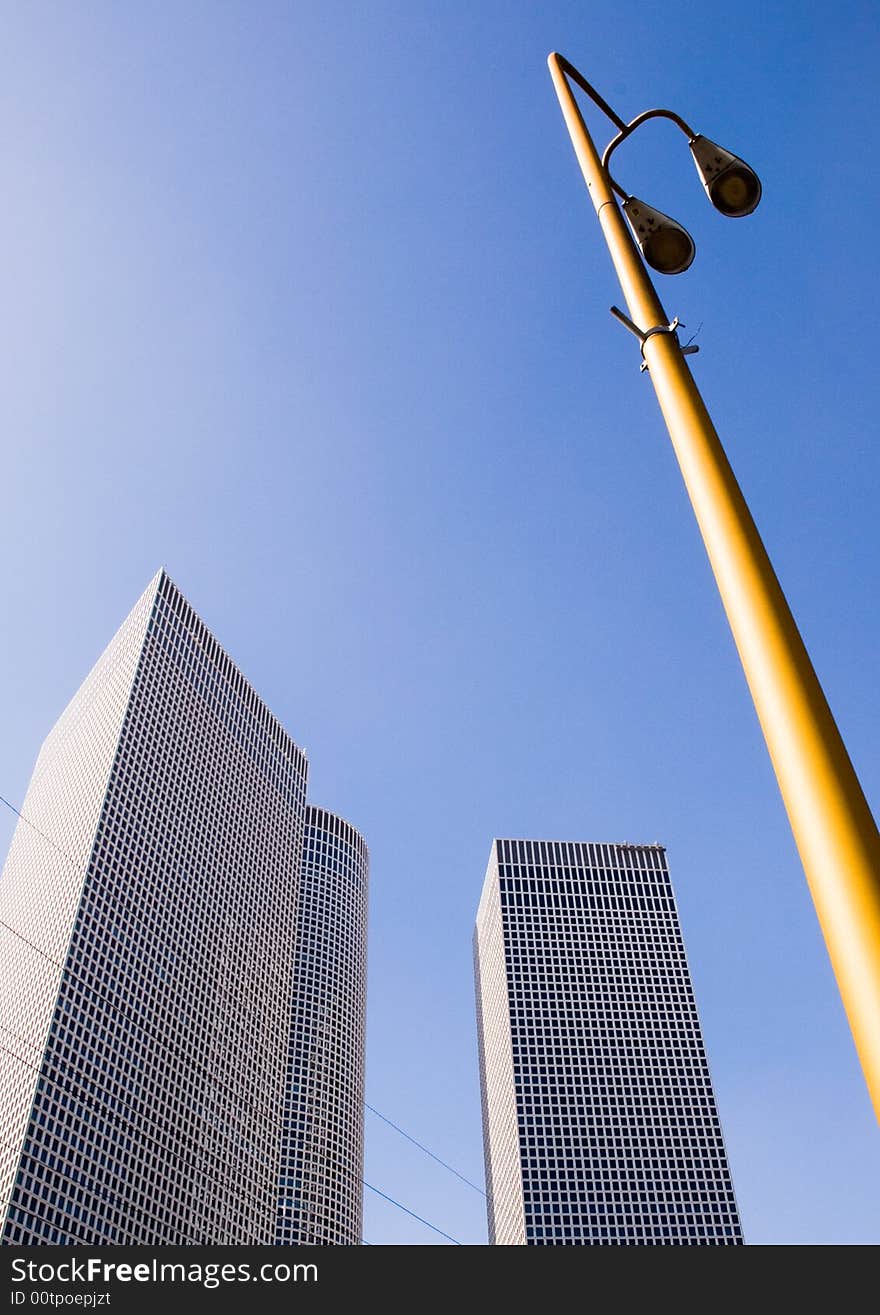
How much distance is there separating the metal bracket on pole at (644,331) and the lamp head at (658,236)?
76 cm

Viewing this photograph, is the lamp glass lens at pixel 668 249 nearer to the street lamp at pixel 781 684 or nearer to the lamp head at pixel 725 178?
the street lamp at pixel 781 684

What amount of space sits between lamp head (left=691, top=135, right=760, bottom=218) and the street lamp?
41.7 inches

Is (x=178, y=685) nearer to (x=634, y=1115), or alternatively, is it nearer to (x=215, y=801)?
(x=215, y=801)

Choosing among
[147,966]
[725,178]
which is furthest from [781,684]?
[147,966]

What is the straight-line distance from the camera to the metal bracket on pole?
237 inches

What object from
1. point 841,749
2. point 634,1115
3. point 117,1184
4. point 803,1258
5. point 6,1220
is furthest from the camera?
point 634,1115

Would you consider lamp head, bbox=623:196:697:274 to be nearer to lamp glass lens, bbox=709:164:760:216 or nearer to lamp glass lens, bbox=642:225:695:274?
lamp glass lens, bbox=642:225:695:274

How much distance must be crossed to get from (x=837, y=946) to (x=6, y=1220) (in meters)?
134

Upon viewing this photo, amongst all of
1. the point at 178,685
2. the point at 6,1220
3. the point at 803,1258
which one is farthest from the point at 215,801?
the point at 803,1258

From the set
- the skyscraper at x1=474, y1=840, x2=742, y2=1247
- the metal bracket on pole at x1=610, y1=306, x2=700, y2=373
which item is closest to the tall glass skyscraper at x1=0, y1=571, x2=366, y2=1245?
the skyscraper at x1=474, y1=840, x2=742, y2=1247

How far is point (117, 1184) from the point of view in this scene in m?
129

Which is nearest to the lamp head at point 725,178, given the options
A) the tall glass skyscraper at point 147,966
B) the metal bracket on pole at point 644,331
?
the metal bracket on pole at point 644,331

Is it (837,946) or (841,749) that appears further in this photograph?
(841,749)

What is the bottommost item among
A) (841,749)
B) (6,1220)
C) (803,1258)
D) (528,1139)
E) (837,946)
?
(837,946)
